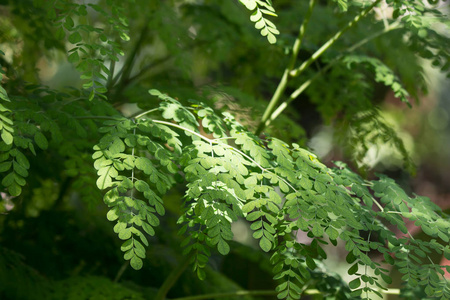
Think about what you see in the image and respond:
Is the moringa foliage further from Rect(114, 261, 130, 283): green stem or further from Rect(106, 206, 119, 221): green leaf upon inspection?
Rect(114, 261, 130, 283): green stem

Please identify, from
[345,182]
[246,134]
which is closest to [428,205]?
[345,182]

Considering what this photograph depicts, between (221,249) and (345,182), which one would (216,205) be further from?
(345,182)

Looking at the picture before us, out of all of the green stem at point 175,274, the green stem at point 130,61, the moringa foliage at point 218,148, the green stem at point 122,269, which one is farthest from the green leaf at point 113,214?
the green stem at point 130,61

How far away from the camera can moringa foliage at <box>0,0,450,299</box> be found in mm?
1152

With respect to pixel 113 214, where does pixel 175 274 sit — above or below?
below

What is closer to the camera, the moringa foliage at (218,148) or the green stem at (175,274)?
the moringa foliage at (218,148)

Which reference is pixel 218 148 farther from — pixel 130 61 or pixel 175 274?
pixel 130 61

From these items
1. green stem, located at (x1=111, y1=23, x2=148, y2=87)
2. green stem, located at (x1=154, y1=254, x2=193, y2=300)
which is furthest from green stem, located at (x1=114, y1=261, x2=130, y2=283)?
green stem, located at (x1=111, y1=23, x2=148, y2=87)

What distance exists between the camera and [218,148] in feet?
4.07

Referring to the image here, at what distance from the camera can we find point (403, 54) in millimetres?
2504

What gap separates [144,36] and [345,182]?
180cm

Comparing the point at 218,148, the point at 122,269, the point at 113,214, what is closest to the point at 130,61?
the point at 122,269

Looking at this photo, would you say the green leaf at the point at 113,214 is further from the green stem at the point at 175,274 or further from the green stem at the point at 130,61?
the green stem at the point at 130,61

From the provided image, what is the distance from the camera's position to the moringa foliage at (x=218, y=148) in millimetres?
1152
